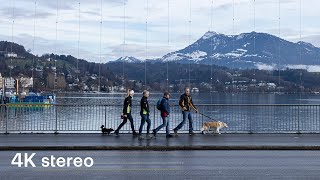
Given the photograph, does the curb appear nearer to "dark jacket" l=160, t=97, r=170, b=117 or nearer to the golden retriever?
"dark jacket" l=160, t=97, r=170, b=117

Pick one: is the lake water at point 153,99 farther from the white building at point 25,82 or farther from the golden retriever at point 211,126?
the golden retriever at point 211,126

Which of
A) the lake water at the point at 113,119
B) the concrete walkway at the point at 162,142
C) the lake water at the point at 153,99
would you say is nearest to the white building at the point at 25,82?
the lake water at the point at 153,99

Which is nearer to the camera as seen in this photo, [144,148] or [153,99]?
[144,148]

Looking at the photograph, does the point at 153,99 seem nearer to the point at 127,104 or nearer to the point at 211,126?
the point at 211,126

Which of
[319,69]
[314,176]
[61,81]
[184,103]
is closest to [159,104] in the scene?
[184,103]

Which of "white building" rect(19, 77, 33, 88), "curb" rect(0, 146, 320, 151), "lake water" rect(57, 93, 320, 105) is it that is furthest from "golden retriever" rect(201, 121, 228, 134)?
"white building" rect(19, 77, 33, 88)

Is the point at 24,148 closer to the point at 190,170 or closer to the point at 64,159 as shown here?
the point at 64,159

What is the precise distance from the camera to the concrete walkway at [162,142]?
60.1ft

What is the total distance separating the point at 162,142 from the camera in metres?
19.7

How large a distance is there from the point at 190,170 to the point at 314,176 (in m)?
2.75

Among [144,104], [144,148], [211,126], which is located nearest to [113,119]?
[211,126]

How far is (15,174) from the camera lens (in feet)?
41.9

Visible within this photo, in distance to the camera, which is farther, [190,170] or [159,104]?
[159,104]

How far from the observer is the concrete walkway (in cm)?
1833
